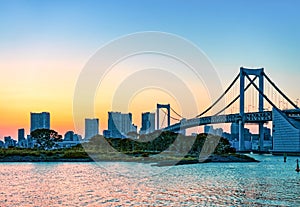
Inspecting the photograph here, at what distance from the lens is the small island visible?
187ft

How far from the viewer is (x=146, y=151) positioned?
75.6 meters

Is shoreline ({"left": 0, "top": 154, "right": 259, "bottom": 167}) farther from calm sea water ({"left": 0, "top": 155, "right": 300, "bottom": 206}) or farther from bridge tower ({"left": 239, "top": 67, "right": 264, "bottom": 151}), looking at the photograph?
calm sea water ({"left": 0, "top": 155, "right": 300, "bottom": 206})

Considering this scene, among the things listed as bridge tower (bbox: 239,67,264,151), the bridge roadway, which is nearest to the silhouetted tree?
the bridge roadway

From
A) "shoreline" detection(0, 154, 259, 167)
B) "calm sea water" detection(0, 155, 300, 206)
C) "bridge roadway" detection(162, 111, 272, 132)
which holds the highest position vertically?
"bridge roadway" detection(162, 111, 272, 132)

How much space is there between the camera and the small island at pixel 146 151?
57000mm

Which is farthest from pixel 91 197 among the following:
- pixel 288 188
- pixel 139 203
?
pixel 288 188

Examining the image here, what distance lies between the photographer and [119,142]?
78562mm

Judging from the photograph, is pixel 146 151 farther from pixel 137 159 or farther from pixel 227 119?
pixel 137 159

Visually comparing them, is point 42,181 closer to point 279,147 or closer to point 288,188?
point 288,188

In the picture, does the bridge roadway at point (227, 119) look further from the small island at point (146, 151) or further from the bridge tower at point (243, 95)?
the small island at point (146, 151)

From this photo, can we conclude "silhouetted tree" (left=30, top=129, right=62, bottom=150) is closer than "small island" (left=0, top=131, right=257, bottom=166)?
No

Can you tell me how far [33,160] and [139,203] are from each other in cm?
3723

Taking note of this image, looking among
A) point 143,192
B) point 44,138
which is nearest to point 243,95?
point 44,138

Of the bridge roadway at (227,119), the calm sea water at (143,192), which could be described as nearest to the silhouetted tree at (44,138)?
the bridge roadway at (227,119)
